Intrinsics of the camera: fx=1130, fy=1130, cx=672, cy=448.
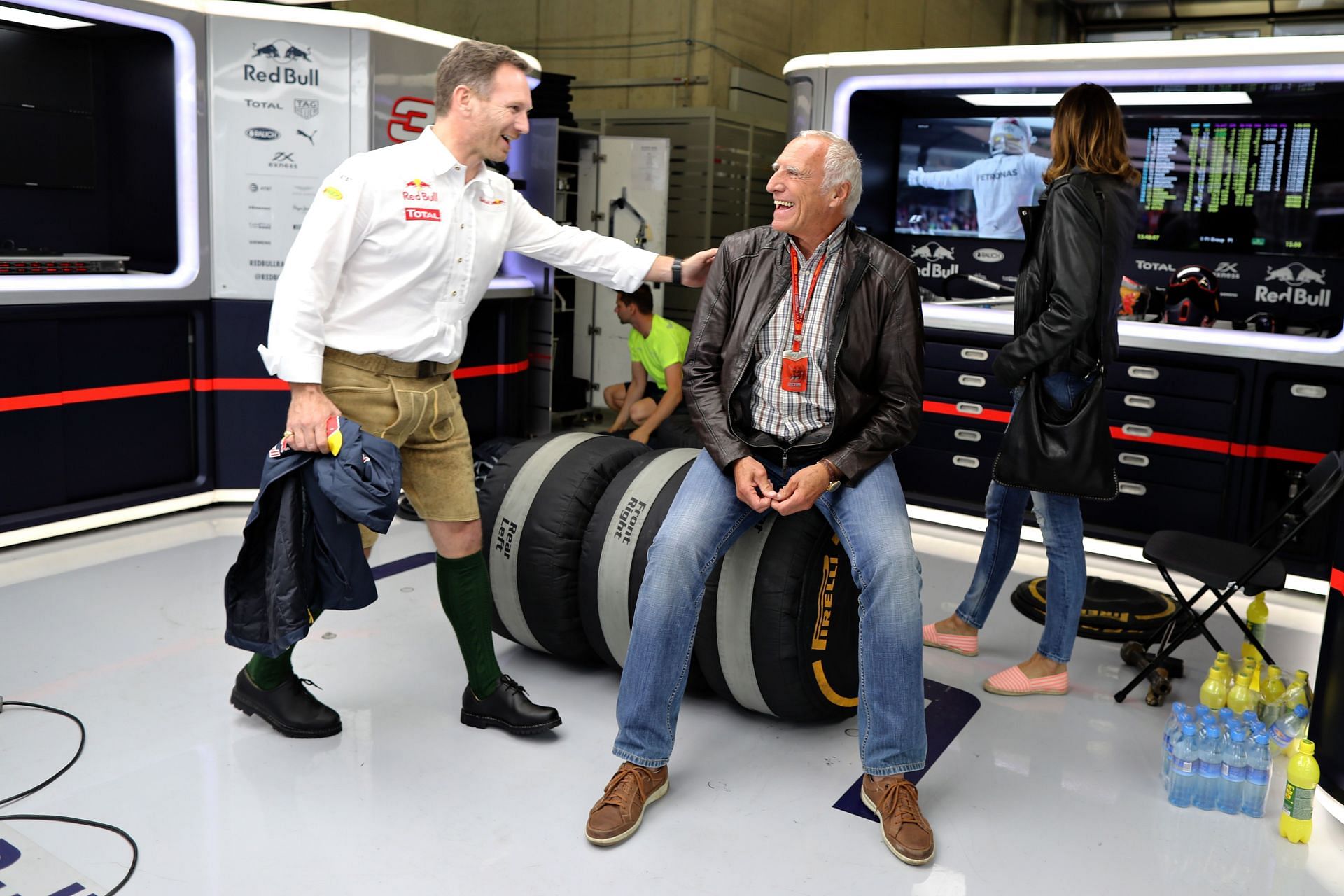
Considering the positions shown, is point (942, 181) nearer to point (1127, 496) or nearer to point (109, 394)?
point (1127, 496)

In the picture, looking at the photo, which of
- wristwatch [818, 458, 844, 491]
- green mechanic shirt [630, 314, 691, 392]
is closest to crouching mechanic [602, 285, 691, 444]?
green mechanic shirt [630, 314, 691, 392]

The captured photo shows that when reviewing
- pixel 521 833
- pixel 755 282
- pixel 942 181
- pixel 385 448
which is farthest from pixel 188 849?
pixel 942 181

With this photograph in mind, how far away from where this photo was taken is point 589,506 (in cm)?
324

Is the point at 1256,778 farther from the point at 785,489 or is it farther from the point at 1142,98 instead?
the point at 1142,98

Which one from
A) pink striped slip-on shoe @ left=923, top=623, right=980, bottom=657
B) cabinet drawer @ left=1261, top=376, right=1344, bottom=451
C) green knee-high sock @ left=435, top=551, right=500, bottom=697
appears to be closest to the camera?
green knee-high sock @ left=435, top=551, right=500, bottom=697

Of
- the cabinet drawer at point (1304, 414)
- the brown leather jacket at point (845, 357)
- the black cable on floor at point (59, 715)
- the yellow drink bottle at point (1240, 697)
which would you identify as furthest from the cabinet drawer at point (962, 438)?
the black cable on floor at point (59, 715)

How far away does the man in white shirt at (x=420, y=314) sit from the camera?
2557 millimetres

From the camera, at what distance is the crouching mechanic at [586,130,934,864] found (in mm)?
2555

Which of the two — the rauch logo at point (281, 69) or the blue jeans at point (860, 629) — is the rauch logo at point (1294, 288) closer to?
the blue jeans at point (860, 629)

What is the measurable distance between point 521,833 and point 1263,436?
11.6 ft

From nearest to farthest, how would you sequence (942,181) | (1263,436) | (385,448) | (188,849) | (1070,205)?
1. (188,849)
2. (385,448)
3. (1070,205)
4. (1263,436)
5. (942,181)

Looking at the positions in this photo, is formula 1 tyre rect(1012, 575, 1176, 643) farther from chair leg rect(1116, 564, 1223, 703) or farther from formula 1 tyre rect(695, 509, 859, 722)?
formula 1 tyre rect(695, 509, 859, 722)

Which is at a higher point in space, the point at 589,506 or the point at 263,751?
the point at 589,506

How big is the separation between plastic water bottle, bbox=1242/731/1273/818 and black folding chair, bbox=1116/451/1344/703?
50 cm
